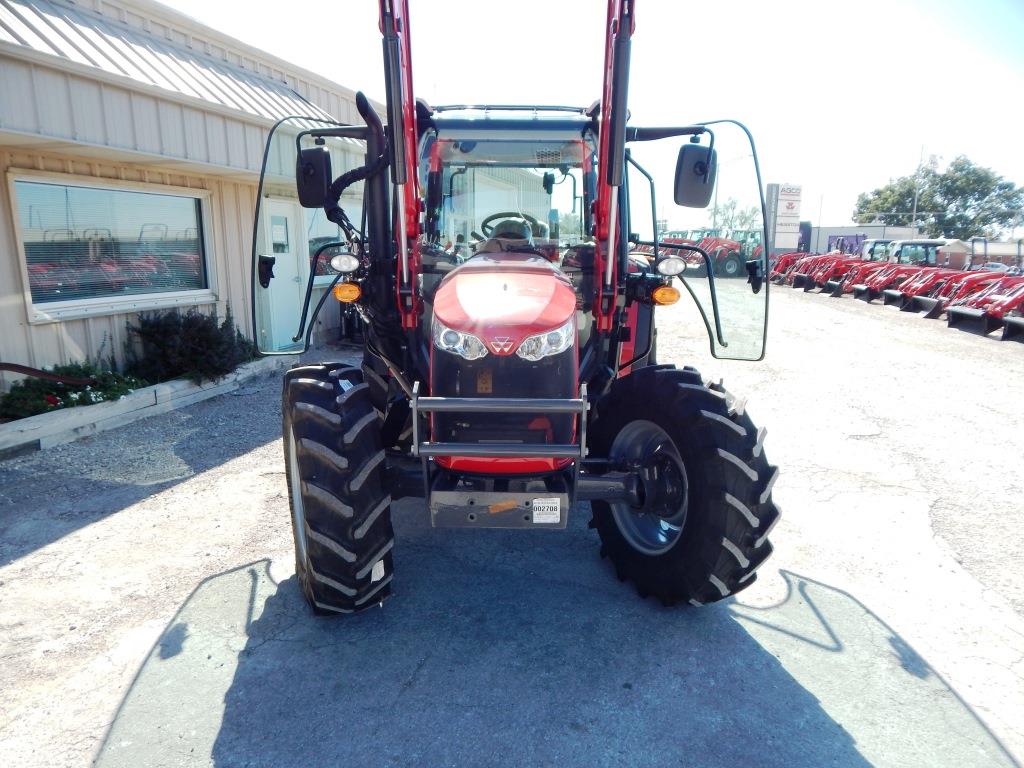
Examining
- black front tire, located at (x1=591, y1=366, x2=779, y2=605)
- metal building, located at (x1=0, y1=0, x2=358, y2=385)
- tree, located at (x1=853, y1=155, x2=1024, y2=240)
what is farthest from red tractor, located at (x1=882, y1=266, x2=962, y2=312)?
tree, located at (x1=853, y1=155, x2=1024, y2=240)

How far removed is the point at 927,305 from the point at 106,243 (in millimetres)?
16088

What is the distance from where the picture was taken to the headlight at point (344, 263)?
3.25 m

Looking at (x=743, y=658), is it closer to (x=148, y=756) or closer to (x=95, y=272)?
(x=148, y=756)

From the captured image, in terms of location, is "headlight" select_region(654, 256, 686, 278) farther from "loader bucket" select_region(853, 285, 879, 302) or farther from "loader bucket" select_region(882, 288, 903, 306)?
"loader bucket" select_region(853, 285, 879, 302)

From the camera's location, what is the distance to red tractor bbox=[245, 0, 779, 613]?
111 inches

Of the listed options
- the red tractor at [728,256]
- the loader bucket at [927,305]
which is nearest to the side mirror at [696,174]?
the red tractor at [728,256]

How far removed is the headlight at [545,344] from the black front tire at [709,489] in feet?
1.78

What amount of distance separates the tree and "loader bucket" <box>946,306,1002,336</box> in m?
41.0

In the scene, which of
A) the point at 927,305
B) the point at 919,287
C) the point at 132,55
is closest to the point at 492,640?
the point at 132,55

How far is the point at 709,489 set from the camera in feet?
9.60

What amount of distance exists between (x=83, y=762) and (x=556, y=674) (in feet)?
5.54

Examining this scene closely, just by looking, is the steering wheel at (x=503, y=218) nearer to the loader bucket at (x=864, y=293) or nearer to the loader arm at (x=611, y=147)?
the loader arm at (x=611, y=147)

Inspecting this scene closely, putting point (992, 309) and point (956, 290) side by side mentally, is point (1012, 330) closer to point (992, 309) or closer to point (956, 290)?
point (992, 309)

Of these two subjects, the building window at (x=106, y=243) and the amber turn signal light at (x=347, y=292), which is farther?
the building window at (x=106, y=243)
